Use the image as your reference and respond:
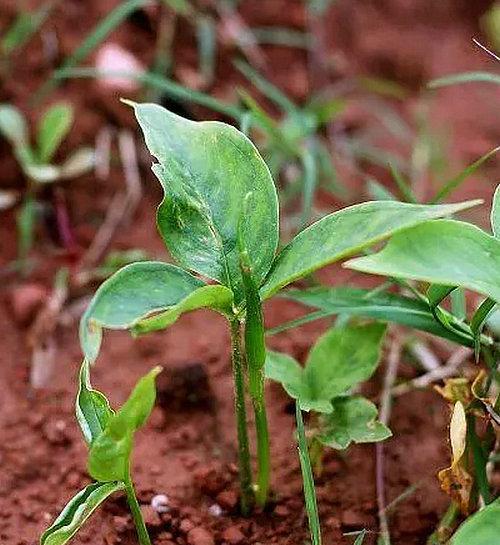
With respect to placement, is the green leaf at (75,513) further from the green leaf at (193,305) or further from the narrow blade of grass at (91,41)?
the narrow blade of grass at (91,41)

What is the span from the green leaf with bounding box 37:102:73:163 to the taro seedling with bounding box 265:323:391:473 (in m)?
0.58

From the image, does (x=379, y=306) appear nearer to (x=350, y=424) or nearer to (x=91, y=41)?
(x=350, y=424)

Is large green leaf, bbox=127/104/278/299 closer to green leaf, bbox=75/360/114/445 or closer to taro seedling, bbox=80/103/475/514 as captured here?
taro seedling, bbox=80/103/475/514

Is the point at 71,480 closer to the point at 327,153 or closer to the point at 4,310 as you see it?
the point at 4,310

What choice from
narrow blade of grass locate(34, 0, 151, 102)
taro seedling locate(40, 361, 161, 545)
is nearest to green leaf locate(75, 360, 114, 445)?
taro seedling locate(40, 361, 161, 545)

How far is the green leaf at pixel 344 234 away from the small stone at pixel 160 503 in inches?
12.1

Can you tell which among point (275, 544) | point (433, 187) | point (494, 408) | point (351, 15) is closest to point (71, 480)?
point (275, 544)

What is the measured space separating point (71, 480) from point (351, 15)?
1.28 meters

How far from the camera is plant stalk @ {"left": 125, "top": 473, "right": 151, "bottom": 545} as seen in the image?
0.85 m

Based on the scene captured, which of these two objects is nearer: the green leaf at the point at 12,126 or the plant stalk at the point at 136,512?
the plant stalk at the point at 136,512

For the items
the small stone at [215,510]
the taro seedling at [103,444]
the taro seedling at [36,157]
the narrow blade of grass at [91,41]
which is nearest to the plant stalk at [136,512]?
the taro seedling at [103,444]

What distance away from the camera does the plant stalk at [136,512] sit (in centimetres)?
85

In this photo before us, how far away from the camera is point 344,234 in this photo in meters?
0.80

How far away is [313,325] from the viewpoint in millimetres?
1330
